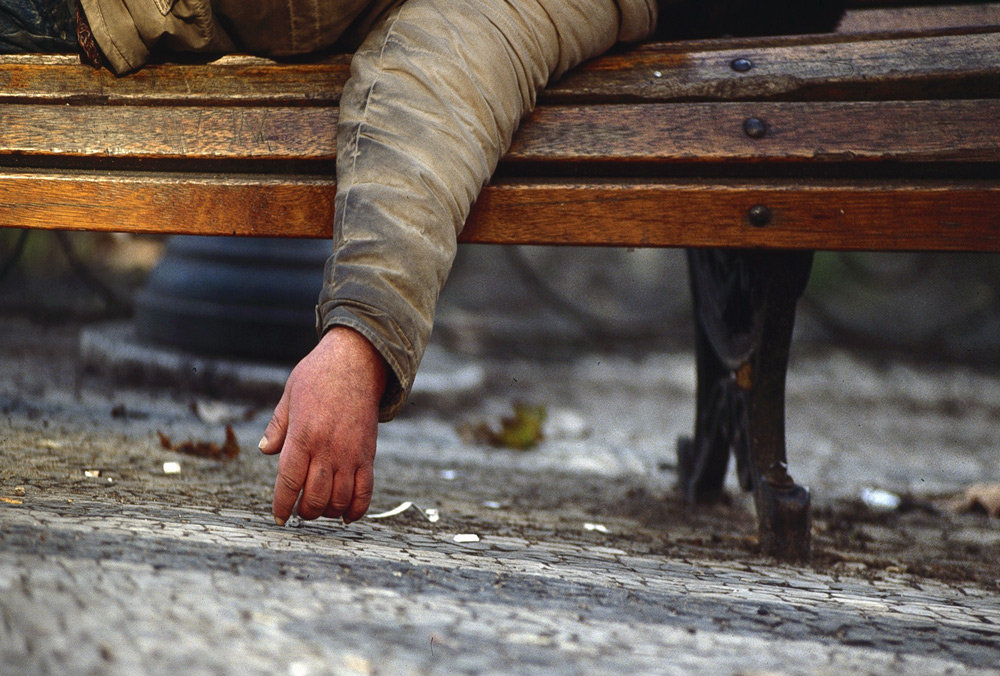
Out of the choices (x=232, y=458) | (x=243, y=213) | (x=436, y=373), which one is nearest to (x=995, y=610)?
(x=243, y=213)

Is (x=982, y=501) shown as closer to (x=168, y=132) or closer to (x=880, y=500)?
(x=880, y=500)

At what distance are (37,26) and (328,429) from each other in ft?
3.88

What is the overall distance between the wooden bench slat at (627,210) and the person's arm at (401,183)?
0.53ft

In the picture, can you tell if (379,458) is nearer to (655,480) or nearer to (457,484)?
(457,484)

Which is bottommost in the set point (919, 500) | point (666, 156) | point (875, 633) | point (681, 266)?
point (875, 633)

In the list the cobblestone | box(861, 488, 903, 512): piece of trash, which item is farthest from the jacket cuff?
box(861, 488, 903, 512): piece of trash

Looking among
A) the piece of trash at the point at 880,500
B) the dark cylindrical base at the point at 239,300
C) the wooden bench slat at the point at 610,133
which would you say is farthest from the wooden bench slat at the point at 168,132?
the piece of trash at the point at 880,500

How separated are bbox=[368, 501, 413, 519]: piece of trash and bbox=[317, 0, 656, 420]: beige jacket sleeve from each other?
415mm

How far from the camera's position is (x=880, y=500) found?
2730 mm

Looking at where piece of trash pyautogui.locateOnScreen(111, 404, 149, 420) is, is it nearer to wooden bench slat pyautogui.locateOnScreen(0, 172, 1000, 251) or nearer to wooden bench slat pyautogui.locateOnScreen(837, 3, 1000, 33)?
wooden bench slat pyautogui.locateOnScreen(0, 172, 1000, 251)

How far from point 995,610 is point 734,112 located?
3.34 ft

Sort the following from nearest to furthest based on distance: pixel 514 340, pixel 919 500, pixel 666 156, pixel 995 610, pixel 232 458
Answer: pixel 995 610
pixel 666 156
pixel 232 458
pixel 919 500
pixel 514 340

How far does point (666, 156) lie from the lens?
1.71m

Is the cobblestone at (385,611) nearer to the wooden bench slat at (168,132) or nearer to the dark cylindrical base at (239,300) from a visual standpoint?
the wooden bench slat at (168,132)
